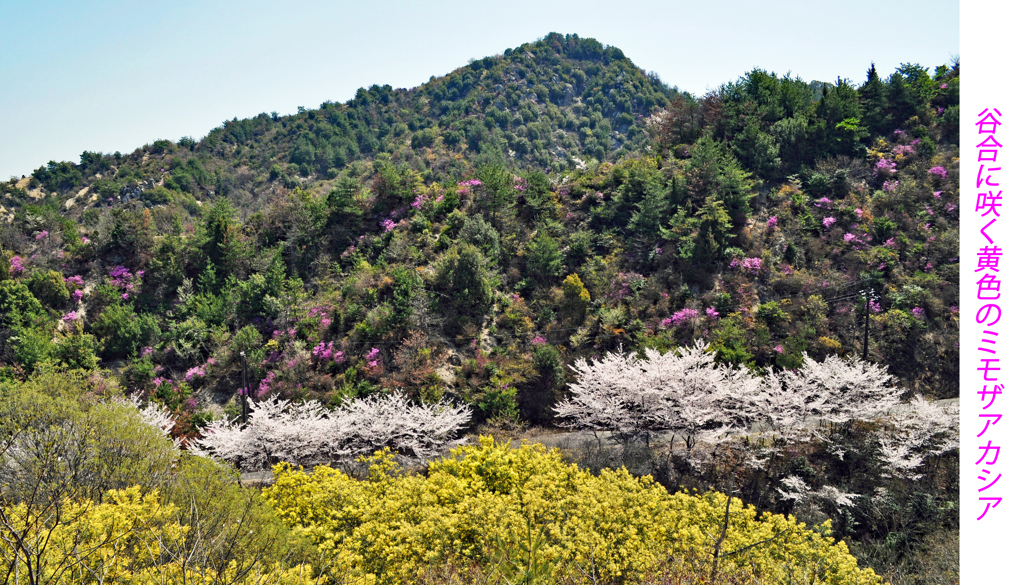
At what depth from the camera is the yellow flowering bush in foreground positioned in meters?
9.70

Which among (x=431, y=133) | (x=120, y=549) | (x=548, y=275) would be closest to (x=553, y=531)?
(x=120, y=549)

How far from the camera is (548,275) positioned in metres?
32.7

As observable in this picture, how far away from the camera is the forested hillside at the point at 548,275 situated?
84.1 feet

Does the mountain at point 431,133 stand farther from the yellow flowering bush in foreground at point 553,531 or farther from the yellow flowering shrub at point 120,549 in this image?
the yellow flowering shrub at point 120,549

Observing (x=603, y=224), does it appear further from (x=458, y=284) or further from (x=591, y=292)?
(x=458, y=284)

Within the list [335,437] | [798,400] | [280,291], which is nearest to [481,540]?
[335,437]

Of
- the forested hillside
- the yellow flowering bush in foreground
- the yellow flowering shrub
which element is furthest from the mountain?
the yellow flowering shrub

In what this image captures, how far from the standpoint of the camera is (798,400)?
18.2 meters

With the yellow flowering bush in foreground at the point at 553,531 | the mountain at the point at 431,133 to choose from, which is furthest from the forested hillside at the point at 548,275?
the mountain at the point at 431,133

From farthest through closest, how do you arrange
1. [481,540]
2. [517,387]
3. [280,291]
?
A: [280,291], [517,387], [481,540]

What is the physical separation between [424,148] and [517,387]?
57.2m

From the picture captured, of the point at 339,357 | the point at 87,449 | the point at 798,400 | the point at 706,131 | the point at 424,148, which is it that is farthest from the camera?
the point at 424,148

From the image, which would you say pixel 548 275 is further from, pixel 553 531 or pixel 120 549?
pixel 120 549

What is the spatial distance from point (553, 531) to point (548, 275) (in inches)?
927
